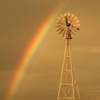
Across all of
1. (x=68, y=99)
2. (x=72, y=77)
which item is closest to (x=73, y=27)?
(x=72, y=77)

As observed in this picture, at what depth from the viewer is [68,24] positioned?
76125 mm

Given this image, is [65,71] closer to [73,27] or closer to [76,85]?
[76,85]

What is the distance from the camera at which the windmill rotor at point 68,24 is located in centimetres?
7568

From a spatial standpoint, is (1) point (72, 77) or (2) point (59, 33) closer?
(1) point (72, 77)

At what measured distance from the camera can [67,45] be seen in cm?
7475

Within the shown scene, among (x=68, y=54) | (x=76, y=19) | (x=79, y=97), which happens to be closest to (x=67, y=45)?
(x=68, y=54)

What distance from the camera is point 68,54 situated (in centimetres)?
7456

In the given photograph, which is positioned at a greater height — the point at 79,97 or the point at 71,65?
the point at 71,65

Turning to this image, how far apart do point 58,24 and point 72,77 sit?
46.2ft

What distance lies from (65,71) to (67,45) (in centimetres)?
624

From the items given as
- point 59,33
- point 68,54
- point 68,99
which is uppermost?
point 59,33

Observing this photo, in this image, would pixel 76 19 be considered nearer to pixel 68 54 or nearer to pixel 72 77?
pixel 68 54

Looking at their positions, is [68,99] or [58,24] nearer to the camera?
[68,99]

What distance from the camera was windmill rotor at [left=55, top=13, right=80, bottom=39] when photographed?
7568cm
